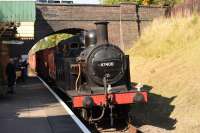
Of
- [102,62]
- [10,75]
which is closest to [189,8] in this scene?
[10,75]

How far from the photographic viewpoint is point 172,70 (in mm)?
24047

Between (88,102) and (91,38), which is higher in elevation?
(91,38)

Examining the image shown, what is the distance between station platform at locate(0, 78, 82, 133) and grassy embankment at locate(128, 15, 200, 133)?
3743 mm

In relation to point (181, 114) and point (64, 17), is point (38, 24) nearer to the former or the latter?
point (64, 17)

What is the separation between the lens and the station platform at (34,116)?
1376 cm

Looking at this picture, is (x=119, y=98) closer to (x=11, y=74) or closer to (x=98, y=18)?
(x=11, y=74)

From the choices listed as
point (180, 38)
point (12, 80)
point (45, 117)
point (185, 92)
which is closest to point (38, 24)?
point (180, 38)

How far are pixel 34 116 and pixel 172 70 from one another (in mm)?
9677

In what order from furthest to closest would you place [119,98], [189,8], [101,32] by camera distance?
[189,8] → [101,32] → [119,98]

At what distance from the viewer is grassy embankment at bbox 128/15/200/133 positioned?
59.5 feet

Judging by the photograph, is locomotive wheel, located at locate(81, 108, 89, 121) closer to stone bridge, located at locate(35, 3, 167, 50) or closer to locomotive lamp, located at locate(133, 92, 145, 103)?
locomotive lamp, located at locate(133, 92, 145, 103)

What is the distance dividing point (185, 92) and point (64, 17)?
90.1 feet

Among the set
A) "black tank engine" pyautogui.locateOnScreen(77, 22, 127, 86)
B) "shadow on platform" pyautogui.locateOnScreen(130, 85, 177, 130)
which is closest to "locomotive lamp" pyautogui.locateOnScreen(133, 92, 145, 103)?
"black tank engine" pyautogui.locateOnScreen(77, 22, 127, 86)

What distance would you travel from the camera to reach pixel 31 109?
1808 cm
